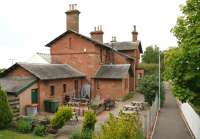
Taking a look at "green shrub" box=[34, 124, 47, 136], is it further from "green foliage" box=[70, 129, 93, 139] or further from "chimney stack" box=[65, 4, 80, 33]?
"chimney stack" box=[65, 4, 80, 33]

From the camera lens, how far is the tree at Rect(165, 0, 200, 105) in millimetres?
11914

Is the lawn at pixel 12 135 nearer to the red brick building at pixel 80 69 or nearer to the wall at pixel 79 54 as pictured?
the red brick building at pixel 80 69

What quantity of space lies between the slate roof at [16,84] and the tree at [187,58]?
49.2 feet

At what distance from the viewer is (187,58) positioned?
12078 mm

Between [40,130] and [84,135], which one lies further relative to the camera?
[40,130]

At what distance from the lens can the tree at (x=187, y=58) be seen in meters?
11.9

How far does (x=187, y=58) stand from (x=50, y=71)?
20.5 m

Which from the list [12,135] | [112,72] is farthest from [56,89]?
[12,135]

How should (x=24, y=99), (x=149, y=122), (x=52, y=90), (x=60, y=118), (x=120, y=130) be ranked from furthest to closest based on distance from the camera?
(x=52, y=90) → (x=24, y=99) → (x=149, y=122) → (x=60, y=118) → (x=120, y=130)

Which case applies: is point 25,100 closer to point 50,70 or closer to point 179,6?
point 50,70

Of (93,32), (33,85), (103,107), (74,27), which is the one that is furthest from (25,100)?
(93,32)

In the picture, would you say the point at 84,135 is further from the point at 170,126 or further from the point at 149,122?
the point at 170,126

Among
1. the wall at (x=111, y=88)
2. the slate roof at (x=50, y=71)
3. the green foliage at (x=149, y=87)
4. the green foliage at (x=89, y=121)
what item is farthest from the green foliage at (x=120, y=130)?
the wall at (x=111, y=88)

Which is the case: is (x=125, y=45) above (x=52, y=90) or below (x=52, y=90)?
above
